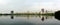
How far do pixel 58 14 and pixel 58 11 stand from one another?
4.97ft

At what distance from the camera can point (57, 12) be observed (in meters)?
48.8

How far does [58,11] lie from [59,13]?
141cm

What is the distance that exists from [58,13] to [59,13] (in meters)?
0.32

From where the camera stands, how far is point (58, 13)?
47.7m

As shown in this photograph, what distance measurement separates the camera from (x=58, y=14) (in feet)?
157

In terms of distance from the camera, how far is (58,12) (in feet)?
159

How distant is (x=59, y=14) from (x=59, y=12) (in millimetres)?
1006

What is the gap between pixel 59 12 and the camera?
48531mm

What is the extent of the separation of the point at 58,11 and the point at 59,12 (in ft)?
2.18

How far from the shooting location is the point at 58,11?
4909cm

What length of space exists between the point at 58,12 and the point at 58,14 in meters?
0.93

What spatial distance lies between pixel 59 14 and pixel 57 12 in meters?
1.30

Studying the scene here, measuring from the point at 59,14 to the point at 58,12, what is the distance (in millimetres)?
1056

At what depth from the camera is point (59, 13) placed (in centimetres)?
4781
